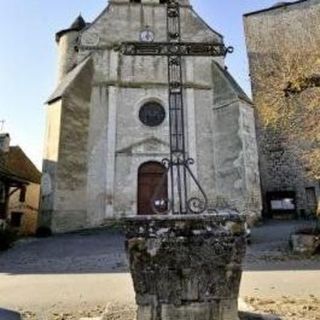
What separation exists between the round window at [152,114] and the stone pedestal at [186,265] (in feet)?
49.4

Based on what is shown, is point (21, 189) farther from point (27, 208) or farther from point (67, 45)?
point (67, 45)

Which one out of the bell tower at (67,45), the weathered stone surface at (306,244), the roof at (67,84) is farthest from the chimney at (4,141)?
the weathered stone surface at (306,244)

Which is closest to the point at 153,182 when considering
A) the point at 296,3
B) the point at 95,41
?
the point at 95,41

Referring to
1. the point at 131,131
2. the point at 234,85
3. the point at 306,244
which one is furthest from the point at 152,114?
the point at 306,244

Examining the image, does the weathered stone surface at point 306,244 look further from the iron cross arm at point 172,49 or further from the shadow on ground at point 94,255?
the iron cross arm at point 172,49

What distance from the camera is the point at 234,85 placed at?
18141 mm

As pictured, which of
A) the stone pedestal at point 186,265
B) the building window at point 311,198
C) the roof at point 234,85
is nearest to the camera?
the stone pedestal at point 186,265

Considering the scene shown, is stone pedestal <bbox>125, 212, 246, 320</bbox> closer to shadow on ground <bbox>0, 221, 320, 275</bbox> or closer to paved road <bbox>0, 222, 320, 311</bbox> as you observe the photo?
paved road <bbox>0, 222, 320, 311</bbox>

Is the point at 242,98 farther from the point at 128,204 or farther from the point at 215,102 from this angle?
the point at 128,204

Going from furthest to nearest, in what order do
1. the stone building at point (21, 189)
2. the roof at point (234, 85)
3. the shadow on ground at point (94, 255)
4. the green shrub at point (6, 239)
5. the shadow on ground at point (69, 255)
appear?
the stone building at point (21, 189), the roof at point (234, 85), the green shrub at point (6, 239), the shadow on ground at point (69, 255), the shadow on ground at point (94, 255)

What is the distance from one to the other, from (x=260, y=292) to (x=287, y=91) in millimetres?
3917

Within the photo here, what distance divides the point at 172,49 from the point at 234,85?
13.7 meters

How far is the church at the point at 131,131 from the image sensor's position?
1659 centimetres

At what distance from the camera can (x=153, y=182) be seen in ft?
58.1
